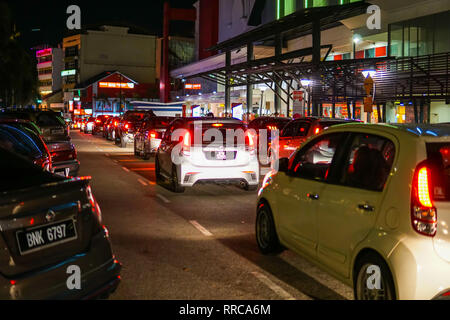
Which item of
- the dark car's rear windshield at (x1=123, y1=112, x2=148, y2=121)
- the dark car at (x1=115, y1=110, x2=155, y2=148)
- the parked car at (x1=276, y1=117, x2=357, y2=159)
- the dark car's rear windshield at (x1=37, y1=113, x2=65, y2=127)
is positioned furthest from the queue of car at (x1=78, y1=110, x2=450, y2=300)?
the dark car's rear windshield at (x1=123, y1=112, x2=148, y2=121)

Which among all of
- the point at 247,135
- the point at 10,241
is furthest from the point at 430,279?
the point at 247,135

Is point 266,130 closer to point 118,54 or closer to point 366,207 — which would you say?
point 366,207

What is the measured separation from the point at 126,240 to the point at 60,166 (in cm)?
516

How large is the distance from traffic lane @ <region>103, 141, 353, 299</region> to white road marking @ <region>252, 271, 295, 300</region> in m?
0.16

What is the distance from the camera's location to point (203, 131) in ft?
41.8

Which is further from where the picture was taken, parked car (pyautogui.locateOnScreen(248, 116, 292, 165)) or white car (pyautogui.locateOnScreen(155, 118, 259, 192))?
parked car (pyautogui.locateOnScreen(248, 116, 292, 165))

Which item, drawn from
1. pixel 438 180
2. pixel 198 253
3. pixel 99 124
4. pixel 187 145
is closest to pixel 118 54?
pixel 99 124

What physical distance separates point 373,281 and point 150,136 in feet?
58.6

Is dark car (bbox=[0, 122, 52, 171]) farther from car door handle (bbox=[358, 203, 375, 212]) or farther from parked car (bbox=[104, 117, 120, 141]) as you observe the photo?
parked car (bbox=[104, 117, 120, 141])

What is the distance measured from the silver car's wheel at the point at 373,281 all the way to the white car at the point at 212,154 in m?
7.61

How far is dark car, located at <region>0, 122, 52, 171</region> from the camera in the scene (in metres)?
9.83

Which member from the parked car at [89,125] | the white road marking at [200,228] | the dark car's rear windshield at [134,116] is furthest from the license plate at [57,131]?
the parked car at [89,125]
